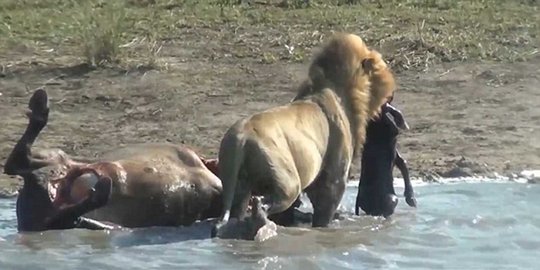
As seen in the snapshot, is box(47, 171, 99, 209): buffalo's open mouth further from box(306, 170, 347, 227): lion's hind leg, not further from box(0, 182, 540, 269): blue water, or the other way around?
box(306, 170, 347, 227): lion's hind leg

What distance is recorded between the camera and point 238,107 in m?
12.1

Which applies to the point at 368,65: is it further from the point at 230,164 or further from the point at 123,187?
the point at 123,187

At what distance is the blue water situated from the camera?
7.93 meters

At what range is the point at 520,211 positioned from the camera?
9609 mm

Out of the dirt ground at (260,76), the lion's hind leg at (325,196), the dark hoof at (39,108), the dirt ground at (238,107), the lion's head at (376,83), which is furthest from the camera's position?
the dirt ground at (260,76)

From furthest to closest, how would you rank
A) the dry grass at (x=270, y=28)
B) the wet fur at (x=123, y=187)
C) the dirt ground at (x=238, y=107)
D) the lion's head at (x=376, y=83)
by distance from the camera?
the dry grass at (x=270, y=28)
the dirt ground at (x=238, y=107)
the lion's head at (x=376, y=83)
the wet fur at (x=123, y=187)

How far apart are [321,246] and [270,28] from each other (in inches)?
247

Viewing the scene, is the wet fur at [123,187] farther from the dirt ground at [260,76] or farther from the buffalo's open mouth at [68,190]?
the dirt ground at [260,76]

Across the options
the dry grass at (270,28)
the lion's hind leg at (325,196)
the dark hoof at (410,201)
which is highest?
the lion's hind leg at (325,196)

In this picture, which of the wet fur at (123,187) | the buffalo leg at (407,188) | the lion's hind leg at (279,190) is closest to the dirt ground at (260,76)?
the buffalo leg at (407,188)

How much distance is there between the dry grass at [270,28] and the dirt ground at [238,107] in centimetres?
31

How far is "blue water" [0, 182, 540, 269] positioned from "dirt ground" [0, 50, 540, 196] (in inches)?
60.0

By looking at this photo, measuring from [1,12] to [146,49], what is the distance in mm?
2445

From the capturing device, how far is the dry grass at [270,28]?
13.4 m
